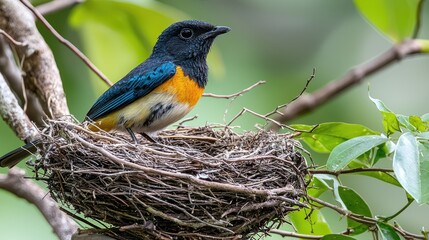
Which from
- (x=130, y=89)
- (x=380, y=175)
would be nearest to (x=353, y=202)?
(x=380, y=175)

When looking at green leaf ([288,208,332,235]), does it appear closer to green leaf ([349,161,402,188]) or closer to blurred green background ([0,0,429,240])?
green leaf ([349,161,402,188])

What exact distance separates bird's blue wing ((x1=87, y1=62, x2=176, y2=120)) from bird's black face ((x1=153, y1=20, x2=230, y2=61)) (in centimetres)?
24

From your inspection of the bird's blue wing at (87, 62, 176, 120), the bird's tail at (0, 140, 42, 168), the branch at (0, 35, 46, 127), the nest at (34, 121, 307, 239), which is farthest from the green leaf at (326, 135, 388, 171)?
the branch at (0, 35, 46, 127)

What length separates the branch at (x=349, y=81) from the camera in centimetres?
446

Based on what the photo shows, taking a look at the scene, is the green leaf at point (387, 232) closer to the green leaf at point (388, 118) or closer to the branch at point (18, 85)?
the green leaf at point (388, 118)

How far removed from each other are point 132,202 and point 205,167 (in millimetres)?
372

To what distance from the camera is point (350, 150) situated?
11.0ft

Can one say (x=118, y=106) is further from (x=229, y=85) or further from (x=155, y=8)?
(x=229, y=85)

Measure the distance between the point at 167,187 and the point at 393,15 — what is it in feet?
5.90

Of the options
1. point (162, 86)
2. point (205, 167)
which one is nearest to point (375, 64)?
point (162, 86)

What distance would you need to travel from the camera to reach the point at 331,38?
7.43m

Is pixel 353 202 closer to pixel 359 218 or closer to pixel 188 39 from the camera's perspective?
pixel 359 218

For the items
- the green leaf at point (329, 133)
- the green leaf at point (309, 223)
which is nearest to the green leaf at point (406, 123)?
the green leaf at point (329, 133)

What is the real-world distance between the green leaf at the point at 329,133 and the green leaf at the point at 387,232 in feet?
1.40
